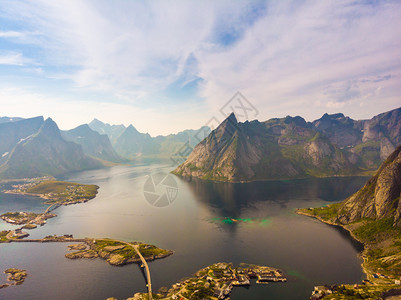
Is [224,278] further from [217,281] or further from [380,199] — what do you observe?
[380,199]

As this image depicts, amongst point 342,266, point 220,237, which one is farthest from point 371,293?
point 220,237

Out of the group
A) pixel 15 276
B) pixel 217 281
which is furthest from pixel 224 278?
pixel 15 276

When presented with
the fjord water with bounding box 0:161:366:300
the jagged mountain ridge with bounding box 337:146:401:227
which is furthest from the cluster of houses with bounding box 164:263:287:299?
the jagged mountain ridge with bounding box 337:146:401:227

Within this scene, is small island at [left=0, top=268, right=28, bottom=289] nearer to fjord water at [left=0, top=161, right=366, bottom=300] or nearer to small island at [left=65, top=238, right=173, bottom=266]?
fjord water at [left=0, top=161, right=366, bottom=300]

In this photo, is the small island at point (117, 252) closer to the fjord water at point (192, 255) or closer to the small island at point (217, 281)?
the fjord water at point (192, 255)

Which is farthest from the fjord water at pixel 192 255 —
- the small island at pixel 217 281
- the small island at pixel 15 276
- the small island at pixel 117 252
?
the small island at pixel 117 252
